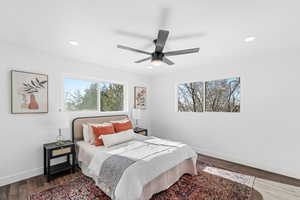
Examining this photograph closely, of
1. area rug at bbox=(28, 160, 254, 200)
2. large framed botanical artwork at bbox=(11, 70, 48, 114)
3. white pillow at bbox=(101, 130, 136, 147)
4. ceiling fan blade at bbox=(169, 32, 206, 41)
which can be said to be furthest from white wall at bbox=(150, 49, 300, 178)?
large framed botanical artwork at bbox=(11, 70, 48, 114)

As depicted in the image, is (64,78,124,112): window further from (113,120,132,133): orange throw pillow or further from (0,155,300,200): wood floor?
(0,155,300,200): wood floor

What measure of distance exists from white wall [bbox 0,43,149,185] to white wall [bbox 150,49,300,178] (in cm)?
343

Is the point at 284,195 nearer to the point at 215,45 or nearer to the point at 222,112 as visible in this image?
the point at 222,112

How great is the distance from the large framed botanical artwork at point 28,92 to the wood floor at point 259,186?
1271 mm

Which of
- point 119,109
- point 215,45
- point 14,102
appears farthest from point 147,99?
point 14,102

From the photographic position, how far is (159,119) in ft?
16.2

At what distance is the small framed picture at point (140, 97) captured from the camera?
4715 mm

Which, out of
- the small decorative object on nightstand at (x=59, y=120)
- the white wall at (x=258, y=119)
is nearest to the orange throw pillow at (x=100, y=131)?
the small decorative object on nightstand at (x=59, y=120)

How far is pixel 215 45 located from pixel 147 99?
3.04 m

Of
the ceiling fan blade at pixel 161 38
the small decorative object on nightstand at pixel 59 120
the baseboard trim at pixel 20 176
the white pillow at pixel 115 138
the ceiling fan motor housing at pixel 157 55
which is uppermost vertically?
the ceiling fan blade at pixel 161 38

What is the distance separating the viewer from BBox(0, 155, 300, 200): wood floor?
2.12 metres

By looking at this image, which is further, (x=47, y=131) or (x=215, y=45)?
(x=47, y=131)

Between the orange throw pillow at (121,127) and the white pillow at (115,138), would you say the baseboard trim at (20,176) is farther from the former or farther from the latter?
the orange throw pillow at (121,127)

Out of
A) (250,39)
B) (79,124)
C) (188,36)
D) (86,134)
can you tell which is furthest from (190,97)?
(79,124)
